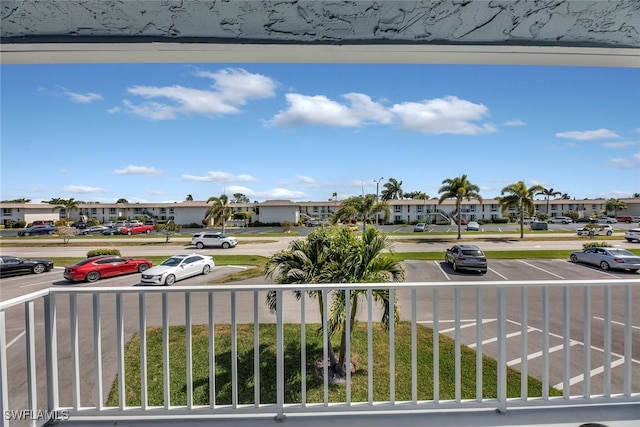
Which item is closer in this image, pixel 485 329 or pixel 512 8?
pixel 512 8

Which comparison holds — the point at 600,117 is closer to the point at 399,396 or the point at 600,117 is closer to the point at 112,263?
the point at 399,396

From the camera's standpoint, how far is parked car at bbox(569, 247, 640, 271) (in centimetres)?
210

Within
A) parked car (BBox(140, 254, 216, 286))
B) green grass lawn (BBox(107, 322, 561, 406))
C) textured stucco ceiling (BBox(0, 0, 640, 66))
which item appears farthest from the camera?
green grass lawn (BBox(107, 322, 561, 406))

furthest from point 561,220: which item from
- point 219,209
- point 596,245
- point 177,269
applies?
point 177,269

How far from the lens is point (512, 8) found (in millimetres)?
1651

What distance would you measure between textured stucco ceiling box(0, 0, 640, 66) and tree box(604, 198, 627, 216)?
0.91 meters

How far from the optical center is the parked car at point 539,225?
7.53 feet

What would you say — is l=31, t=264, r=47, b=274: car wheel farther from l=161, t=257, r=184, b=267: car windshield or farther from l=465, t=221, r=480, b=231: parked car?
l=465, t=221, r=480, b=231: parked car

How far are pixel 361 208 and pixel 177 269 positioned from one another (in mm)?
1365

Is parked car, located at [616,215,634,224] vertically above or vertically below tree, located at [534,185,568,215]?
below

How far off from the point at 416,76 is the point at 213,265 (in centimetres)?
192

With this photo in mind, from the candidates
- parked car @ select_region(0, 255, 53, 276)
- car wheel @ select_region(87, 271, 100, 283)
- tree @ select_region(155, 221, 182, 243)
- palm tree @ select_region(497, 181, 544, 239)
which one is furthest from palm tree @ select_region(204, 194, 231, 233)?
palm tree @ select_region(497, 181, 544, 239)

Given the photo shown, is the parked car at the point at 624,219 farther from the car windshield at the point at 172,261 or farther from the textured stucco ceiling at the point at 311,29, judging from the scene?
the car windshield at the point at 172,261

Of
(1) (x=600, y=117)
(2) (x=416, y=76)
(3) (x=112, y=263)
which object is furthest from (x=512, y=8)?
(3) (x=112, y=263)
